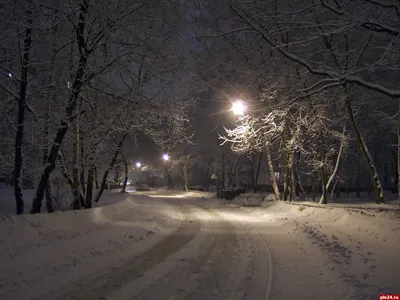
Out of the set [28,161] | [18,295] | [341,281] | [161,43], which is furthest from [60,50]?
[341,281]

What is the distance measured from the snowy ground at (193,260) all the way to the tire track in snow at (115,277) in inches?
0.7

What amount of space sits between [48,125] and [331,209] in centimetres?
1230

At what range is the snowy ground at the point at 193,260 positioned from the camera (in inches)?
240

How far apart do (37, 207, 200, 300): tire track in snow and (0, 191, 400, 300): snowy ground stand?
0.06ft

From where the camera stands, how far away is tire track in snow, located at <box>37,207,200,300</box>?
594cm

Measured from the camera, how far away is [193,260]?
28.2 ft

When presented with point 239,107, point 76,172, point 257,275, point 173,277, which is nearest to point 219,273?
point 257,275

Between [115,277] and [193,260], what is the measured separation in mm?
2219

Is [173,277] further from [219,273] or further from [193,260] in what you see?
[193,260]

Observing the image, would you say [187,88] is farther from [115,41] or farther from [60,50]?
[60,50]

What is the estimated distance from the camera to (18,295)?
5770 mm

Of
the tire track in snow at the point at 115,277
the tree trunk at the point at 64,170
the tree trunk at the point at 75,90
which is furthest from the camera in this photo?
the tree trunk at the point at 64,170

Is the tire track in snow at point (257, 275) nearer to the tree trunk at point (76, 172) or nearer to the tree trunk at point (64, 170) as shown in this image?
the tree trunk at point (76, 172)

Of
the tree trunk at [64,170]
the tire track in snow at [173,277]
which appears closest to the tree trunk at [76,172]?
the tree trunk at [64,170]
